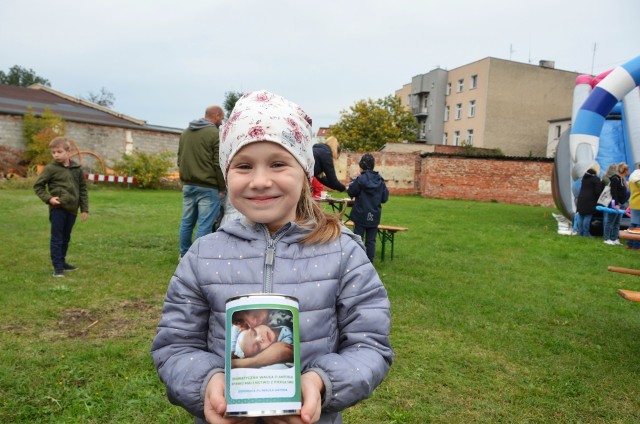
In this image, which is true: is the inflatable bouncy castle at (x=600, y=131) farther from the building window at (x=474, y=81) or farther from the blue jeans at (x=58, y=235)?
the building window at (x=474, y=81)

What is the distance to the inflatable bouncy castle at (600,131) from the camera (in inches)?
439

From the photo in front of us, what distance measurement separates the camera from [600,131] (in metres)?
11.7

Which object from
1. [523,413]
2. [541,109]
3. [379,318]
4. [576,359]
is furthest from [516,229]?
[541,109]

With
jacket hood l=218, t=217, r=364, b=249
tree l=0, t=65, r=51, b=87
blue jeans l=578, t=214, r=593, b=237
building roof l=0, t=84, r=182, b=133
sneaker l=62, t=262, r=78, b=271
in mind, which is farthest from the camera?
tree l=0, t=65, r=51, b=87

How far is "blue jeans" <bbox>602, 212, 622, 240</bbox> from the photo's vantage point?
1061 cm

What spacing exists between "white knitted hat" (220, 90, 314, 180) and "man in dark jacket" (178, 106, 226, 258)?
4475mm

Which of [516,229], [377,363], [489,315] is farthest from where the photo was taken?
[516,229]

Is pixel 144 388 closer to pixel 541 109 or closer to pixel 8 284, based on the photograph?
pixel 8 284

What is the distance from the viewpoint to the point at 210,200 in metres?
6.03

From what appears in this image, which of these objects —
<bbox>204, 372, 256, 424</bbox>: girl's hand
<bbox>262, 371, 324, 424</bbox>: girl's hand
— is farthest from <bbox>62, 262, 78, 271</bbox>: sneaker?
<bbox>262, 371, 324, 424</bbox>: girl's hand

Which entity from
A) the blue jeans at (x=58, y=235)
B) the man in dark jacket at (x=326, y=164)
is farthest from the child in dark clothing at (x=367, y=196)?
the blue jeans at (x=58, y=235)

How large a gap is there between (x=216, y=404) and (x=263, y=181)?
595 millimetres

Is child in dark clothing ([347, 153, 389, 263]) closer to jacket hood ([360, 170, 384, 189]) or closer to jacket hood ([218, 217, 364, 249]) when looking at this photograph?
jacket hood ([360, 170, 384, 189])

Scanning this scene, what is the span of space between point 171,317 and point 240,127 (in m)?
0.57
